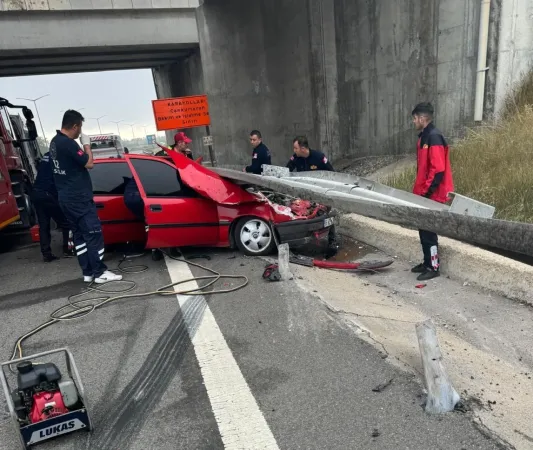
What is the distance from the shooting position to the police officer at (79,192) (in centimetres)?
477

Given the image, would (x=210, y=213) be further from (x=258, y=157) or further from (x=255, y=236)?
(x=258, y=157)

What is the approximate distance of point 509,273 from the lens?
12.4ft

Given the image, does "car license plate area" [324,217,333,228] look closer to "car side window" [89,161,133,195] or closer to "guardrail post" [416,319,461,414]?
"car side window" [89,161,133,195]

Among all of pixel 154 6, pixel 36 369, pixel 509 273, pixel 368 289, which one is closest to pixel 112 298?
pixel 36 369

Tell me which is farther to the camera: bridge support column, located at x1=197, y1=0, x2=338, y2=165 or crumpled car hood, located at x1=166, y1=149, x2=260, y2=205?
bridge support column, located at x1=197, y1=0, x2=338, y2=165

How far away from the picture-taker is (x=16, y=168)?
8258mm

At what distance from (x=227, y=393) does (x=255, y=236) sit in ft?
10.1

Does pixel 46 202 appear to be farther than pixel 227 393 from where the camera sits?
Yes

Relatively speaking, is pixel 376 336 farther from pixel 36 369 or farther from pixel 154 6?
pixel 154 6

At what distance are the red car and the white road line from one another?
1856 mm

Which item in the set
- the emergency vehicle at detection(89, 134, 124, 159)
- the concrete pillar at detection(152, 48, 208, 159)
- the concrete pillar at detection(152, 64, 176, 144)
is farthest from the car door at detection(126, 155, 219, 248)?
the concrete pillar at detection(152, 64, 176, 144)

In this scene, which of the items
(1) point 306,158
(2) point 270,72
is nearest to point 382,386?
(1) point 306,158

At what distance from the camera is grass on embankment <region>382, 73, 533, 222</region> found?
15.8 ft

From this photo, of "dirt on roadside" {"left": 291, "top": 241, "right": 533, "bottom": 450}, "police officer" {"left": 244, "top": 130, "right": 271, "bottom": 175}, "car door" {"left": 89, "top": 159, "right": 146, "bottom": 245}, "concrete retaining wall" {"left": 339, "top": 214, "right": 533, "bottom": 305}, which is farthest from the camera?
"police officer" {"left": 244, "top": 130, "right": 271, "bottom": 175}
